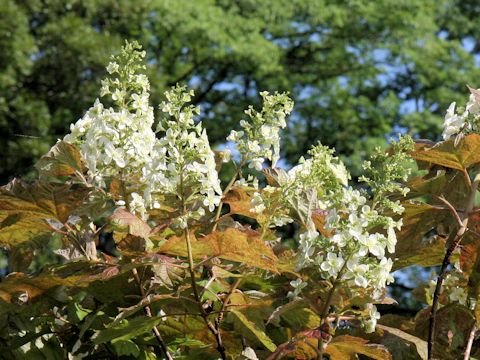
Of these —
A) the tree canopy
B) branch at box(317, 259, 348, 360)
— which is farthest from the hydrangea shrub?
the tree canopy

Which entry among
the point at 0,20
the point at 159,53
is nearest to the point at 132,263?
the point at 0,20

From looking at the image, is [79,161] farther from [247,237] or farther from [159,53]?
[159,53]

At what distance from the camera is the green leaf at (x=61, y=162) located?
1581 millimetres

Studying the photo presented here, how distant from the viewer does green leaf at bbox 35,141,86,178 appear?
158 centimetres

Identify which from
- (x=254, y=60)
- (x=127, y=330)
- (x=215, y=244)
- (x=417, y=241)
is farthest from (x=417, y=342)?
(x=254, y=60)

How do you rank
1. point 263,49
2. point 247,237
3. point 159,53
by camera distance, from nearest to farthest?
point 247,237, point 263,49, point 159,53

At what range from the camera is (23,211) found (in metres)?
1.53

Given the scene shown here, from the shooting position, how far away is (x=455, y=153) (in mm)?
1594

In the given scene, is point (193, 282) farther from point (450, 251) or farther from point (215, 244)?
point (450, 251)

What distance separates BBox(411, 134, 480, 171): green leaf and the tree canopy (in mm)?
11724

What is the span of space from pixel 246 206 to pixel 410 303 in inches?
580

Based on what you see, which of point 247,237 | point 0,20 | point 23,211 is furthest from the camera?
point 0,20

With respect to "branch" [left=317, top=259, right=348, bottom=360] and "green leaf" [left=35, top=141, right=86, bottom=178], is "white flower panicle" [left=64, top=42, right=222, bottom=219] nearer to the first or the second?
"green leaf" [left=35, top=141, right=86, bottom=178]

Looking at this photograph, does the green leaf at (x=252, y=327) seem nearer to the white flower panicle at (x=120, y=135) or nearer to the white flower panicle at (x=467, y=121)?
the white flower panicle at (x=120, y=135)
